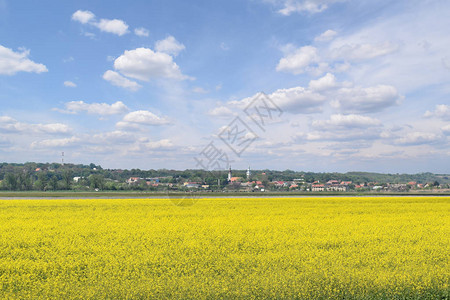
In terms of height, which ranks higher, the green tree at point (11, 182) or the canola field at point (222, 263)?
the green tree at point (11, 182)

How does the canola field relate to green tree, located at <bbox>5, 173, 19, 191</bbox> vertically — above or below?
below

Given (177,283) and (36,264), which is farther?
(36,264)

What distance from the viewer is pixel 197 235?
14.7 m

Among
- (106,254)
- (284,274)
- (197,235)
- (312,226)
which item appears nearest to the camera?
(284,274)

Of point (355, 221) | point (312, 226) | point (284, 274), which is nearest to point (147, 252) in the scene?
point (284, 274)

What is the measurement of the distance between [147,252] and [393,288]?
25.7 feet

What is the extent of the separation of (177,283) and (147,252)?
348 centimetres

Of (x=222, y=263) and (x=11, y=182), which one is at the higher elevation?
(x=11, y=182)

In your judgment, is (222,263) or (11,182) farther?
(11,182)

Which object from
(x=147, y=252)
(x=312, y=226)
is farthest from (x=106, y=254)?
(x=312, y=226)

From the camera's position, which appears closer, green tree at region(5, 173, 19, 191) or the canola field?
the canola field

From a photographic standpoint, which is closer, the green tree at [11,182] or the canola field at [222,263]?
the canola field at [222,263]

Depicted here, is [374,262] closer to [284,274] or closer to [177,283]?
[284,274]

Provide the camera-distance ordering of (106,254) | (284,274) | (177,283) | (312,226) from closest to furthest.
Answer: (177,283), (284,274), (106,254), (312,226)
